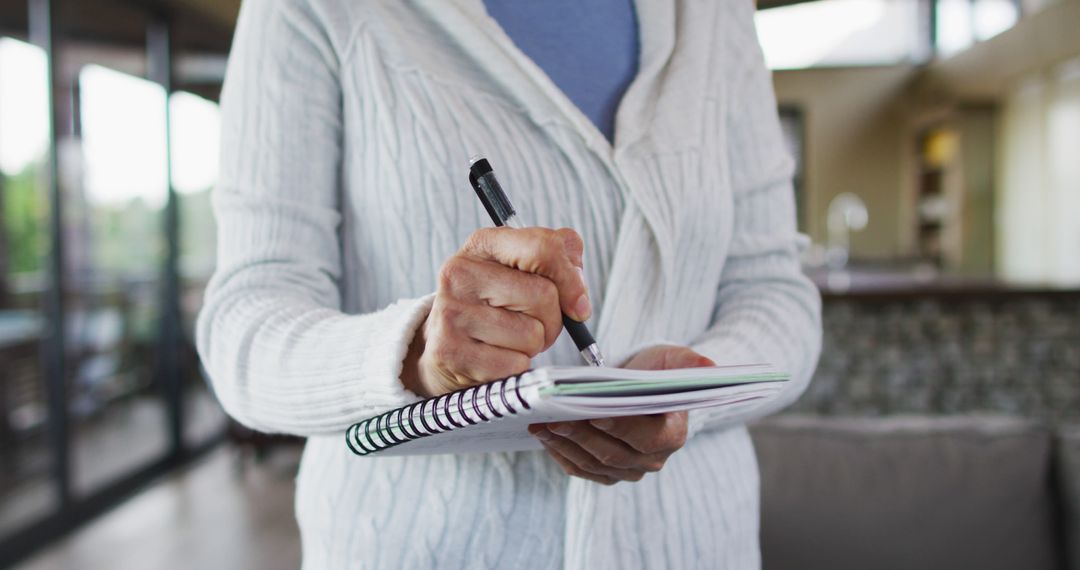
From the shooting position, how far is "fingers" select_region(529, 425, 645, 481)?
546mm

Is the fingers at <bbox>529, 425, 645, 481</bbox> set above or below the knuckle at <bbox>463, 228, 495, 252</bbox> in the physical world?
below

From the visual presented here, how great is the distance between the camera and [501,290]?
0.46m

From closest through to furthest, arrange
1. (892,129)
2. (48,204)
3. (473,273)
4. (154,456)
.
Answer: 1. (473,273)
2. (48,204)
3. (154,456)
4. (892,129)

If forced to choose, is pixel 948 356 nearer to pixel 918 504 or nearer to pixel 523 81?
pixel 918 504

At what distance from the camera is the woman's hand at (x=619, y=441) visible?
0.51 meters

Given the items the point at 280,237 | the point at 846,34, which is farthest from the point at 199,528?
the point at 846,34

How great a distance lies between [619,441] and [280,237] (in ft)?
1.06

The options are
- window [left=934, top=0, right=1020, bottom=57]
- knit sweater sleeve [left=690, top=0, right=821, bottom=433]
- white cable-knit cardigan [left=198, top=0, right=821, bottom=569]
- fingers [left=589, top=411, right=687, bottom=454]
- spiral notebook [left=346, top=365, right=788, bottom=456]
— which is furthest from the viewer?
window [left=934, top=0, right=1020, bottom=57]

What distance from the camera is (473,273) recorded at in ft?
1.53

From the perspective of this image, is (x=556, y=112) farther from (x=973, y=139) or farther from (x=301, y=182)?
(x=973, y=139)

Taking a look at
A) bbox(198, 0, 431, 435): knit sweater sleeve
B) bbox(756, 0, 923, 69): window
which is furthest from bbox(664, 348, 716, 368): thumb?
bbox(756, 0, 923, 69): window

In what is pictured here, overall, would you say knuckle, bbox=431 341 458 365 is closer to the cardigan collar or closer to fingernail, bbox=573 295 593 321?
fingernail, bbox=573 295 593 321

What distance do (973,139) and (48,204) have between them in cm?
880

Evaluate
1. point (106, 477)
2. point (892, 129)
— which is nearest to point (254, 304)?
point (106, 477)
